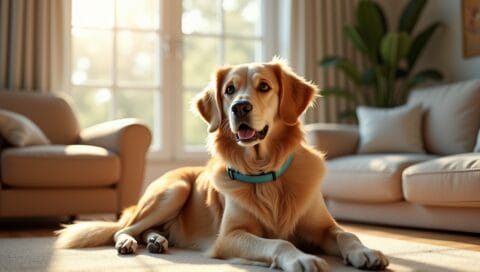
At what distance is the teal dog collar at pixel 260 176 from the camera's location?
6.61ft

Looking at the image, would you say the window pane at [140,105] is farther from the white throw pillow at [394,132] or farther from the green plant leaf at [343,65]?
the white throw pillow at [394,132]

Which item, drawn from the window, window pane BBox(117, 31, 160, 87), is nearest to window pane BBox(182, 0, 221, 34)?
the window

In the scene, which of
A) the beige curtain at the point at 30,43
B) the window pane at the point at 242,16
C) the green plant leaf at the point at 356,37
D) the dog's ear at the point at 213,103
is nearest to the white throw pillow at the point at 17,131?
the beige curtain at the point at 30,43

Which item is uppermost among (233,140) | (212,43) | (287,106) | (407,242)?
(212,43)

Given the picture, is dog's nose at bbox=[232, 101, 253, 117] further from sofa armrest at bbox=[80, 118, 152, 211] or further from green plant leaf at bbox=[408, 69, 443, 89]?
green plant leaf at bbox=[408, 69, 443, 89]

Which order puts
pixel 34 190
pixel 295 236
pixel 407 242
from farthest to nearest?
1. pixel 34 190
2. pixel 407 242
3. pixel 295 236

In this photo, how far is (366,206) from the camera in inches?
133

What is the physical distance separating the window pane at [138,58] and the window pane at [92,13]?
0.17m

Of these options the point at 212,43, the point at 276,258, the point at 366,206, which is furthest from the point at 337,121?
the point at 276,258

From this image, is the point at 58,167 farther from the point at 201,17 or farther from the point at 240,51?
the point at 240,51

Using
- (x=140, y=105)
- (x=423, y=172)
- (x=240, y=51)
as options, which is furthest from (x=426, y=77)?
(x=140, y=105)

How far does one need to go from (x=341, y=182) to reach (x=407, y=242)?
3.14 feet

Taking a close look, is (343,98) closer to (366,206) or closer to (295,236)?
(366,206)

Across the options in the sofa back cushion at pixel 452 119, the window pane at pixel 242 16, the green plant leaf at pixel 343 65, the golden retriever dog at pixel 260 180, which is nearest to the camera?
the golden retriever dog at pixel 260 180
